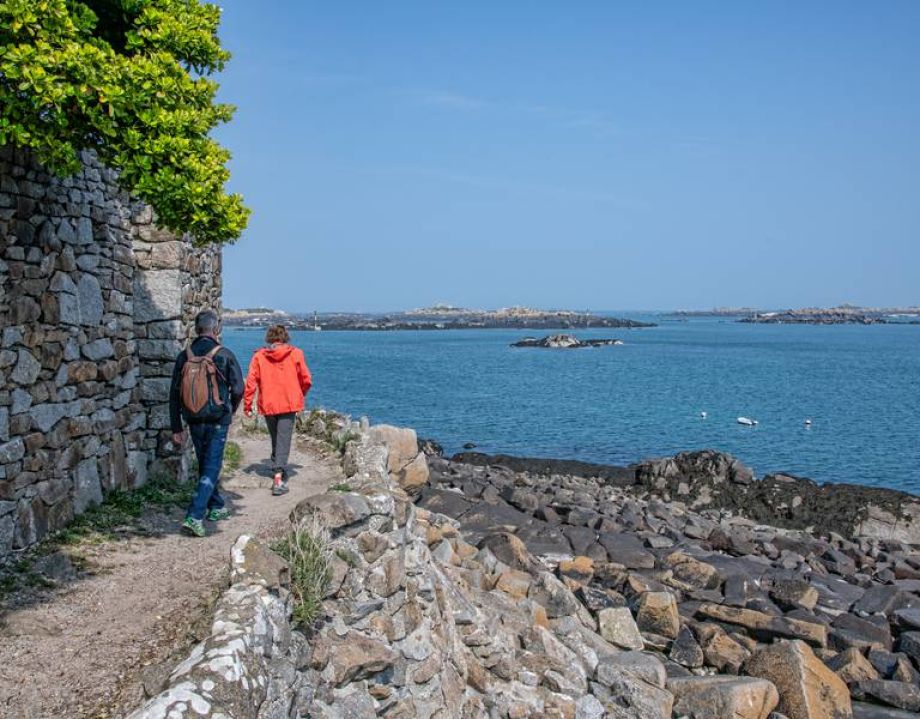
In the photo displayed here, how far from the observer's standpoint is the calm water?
4153 centimetres

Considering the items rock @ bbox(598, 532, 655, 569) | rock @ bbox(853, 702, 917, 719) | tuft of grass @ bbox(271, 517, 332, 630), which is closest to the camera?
tuft of grass @ bbox(271, 517, 332, 630)

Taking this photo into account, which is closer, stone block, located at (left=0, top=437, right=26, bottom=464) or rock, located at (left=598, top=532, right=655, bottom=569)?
stone block, located at (left=0, top=437, right=26, bottom=464)

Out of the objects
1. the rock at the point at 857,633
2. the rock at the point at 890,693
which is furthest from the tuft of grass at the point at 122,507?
the rock at the point at 857,633

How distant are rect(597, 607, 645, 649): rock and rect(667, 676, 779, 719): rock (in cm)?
130

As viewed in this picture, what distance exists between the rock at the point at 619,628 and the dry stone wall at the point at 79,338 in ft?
22.9

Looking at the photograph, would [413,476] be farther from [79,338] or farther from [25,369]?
[25,369]

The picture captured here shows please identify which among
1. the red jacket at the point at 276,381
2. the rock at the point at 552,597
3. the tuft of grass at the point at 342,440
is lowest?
the rock at the point at 552,597

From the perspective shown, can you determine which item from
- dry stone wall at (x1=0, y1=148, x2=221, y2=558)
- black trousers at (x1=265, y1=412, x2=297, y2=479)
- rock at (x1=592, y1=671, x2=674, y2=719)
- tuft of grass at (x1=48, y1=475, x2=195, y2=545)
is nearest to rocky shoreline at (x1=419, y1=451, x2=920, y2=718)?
rock at (x1=592, y1=671, x2=674, y2=719)

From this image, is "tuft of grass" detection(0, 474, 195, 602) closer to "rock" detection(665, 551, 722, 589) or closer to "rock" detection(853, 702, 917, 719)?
"rock" detection(665, 551, 722, 589)

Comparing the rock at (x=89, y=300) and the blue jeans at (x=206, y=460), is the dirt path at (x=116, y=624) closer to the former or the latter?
the blue jeans at (x=206, y=460)

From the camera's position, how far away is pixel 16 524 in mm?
8141

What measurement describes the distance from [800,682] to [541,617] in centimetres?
378

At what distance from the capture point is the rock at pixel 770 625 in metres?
13.8

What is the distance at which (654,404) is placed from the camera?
60875mm
